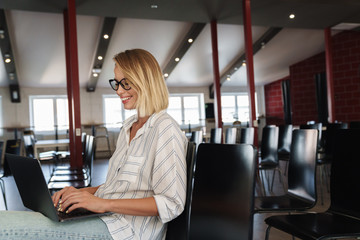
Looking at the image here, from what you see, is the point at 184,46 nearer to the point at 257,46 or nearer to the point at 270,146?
the point at 257,46

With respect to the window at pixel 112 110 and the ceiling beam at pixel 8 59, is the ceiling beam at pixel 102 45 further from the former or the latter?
the ceiling beam at pixel 8 59

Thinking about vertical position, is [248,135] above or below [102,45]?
below

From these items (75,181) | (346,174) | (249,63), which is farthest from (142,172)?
(249,63)

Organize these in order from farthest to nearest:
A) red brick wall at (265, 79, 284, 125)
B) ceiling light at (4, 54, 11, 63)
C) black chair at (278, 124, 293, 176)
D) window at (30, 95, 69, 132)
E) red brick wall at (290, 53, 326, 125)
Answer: red brick wall at (265, 79, 284, 125) → window at (30, 95, 69, 132) → red brick wall at (290, 53, 326, 125) → ceiling light at (4, 54, 11, 63) → black chair at (278, 124, 293, 176)

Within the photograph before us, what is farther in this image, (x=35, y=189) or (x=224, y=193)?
(x=224, y=193)

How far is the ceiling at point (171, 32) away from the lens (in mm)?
6547

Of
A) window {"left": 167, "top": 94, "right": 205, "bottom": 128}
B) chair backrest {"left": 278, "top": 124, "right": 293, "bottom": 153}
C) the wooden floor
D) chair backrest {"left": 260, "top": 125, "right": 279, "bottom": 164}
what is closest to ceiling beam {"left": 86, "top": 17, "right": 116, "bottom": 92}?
the wooden floor

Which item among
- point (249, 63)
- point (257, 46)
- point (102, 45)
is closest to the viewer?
point (249, 63)

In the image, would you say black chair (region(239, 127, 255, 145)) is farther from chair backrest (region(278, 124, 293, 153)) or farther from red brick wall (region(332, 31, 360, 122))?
red brick wall (region(332, 31, 360, 122))

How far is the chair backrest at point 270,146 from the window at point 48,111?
9.34 meters

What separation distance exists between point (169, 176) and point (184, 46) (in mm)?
9001

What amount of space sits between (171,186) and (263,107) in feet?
49.9

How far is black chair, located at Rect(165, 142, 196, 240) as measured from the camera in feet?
4.11

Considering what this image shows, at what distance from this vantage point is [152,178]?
1.26m
